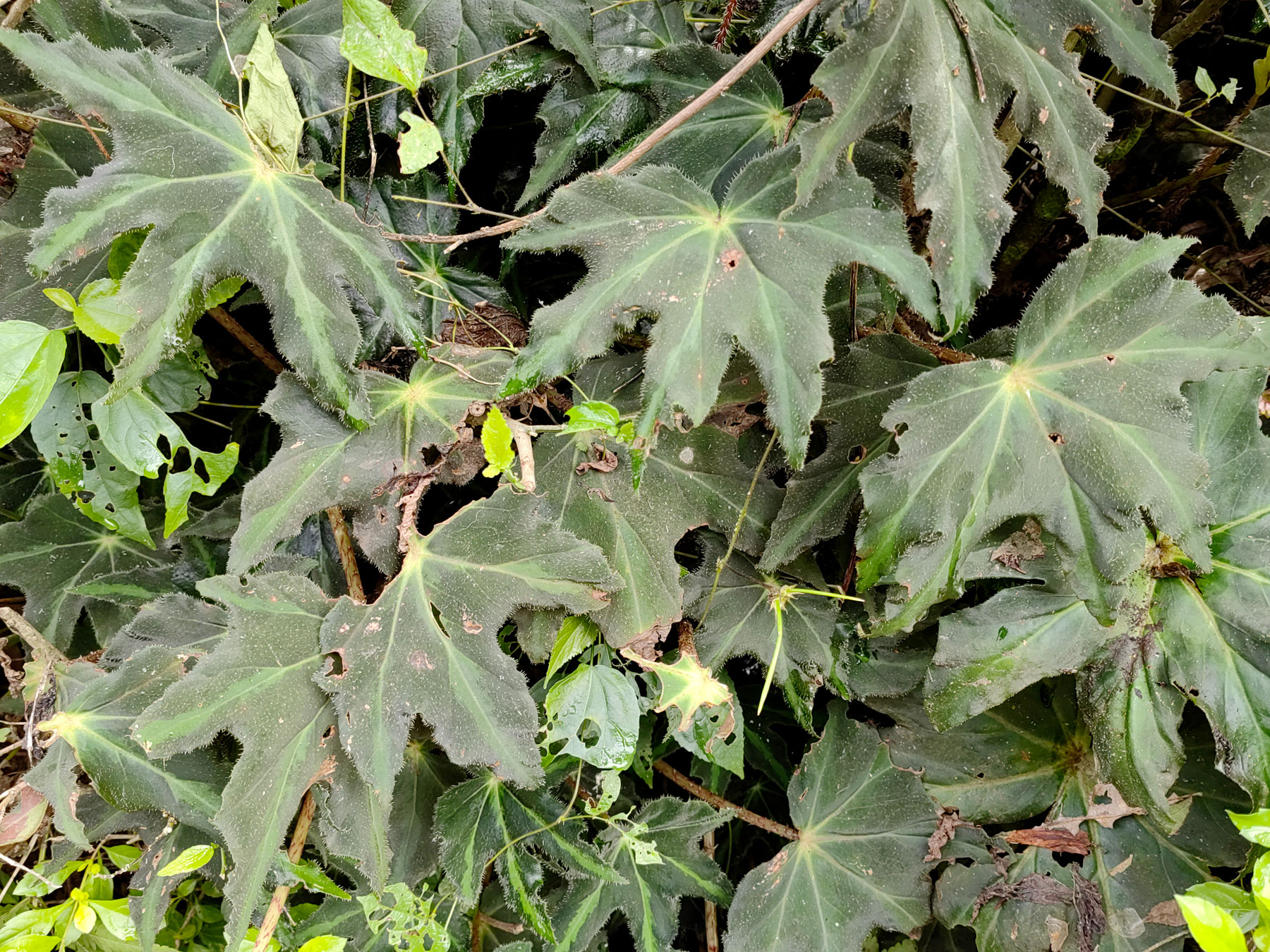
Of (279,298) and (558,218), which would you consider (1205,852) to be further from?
(279,298)

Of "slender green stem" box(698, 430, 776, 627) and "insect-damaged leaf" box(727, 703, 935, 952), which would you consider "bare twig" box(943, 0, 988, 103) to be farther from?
"insect-damaged leaf" box(727, 703, 935, 952)

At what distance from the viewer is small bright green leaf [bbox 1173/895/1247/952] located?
0.71 metres

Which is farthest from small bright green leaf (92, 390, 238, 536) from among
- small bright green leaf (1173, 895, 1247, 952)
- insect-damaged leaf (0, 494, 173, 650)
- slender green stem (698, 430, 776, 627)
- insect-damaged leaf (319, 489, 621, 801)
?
small bright green leaf (1173, 895, 1247, 952)

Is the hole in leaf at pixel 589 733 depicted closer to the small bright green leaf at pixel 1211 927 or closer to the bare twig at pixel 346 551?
the bare twig at pixel 346 551

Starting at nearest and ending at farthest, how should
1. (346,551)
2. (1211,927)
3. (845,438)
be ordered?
(1211,927) < (845,438) < (346,551)

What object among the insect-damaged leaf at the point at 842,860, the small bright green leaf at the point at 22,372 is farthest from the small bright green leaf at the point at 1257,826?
the small bright green leaf at the point at 22,372

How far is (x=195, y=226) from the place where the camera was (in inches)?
30.9

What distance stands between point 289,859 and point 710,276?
84cm

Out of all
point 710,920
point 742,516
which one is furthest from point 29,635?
point 710,920

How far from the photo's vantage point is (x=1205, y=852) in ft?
3.44

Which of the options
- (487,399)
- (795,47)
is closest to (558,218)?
(487,399)

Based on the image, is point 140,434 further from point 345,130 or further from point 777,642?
point 777,642

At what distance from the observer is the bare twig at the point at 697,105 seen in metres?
0.85

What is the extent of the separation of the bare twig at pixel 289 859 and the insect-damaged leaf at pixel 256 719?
0.11 metres
